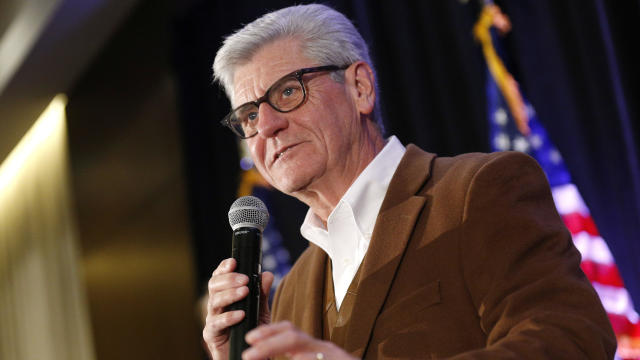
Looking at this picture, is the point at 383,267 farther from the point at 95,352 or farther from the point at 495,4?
the point at 95,352

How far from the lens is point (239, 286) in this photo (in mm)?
1139

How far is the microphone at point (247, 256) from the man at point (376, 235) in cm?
2

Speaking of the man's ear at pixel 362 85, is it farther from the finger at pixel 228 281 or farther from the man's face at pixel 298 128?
the finger at pixel 228 281

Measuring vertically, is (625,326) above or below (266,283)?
below

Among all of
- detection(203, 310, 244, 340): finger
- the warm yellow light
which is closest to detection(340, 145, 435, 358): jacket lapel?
detection(203, 310, 244, 340): finger

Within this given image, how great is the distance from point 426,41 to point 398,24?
0.21m

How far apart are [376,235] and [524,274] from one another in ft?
0.99

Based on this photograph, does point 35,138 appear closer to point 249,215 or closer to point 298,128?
point 298,128

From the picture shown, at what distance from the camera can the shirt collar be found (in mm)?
1491

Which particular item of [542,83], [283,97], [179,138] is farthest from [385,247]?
[179,138]

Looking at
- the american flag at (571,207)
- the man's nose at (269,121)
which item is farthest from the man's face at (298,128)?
the american flag at (571,207)

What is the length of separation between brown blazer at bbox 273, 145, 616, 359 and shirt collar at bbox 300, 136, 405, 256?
0.09 m

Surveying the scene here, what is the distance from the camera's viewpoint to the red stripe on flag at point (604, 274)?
2.75m

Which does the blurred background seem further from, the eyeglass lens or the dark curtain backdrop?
the eyeglass lens
